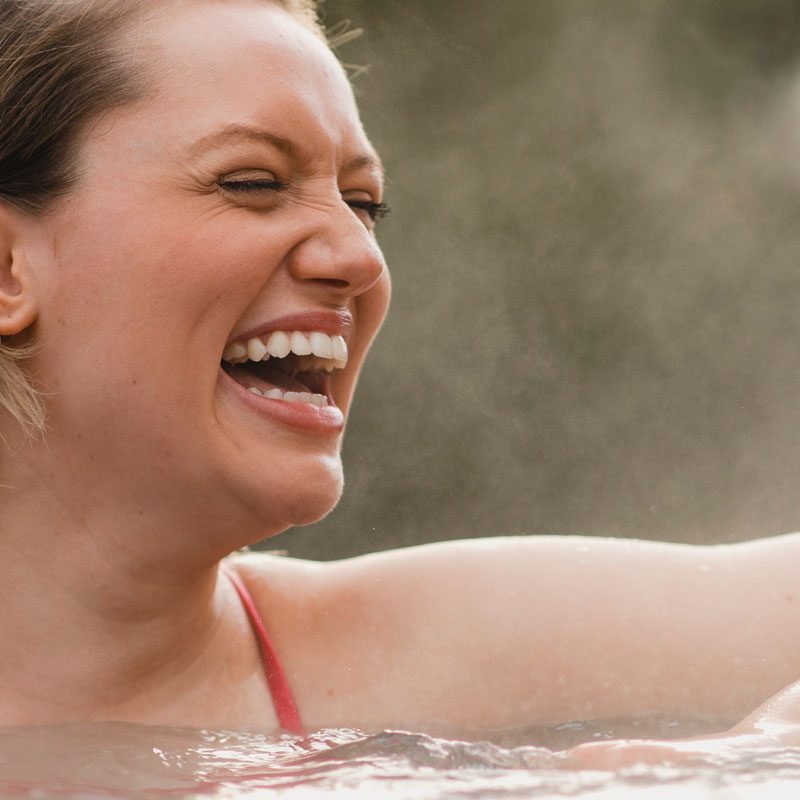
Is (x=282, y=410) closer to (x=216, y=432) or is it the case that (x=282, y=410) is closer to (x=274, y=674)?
(x=216, y=432)

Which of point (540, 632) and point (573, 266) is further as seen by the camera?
point (573, 266)

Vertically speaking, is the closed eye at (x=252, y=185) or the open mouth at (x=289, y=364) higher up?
the closed eye at (x=252, y=185)

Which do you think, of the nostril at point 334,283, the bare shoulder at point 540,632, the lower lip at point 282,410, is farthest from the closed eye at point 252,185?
the bare shoulder at point 540,632

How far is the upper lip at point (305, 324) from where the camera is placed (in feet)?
5.43

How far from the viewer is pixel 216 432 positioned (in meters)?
1.62

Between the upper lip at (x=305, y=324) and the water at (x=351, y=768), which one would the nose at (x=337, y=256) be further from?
the water at (x=351, y=768)

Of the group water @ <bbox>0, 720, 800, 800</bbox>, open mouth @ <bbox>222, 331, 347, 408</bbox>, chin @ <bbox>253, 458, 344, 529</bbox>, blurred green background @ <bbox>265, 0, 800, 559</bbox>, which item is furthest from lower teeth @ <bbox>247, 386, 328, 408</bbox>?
blurred green background @ <bbox>265, 0, 800, 559</bbox>

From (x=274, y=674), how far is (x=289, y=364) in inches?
18.4

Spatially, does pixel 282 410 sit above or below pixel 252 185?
below

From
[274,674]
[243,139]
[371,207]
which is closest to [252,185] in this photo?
[243,139]

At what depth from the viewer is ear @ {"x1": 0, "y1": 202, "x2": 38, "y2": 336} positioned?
164cm

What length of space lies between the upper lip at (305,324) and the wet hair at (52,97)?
0.31 meters

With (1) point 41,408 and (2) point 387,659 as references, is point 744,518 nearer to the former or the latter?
(2) point 387,659

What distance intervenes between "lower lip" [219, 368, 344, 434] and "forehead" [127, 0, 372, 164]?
337mm
